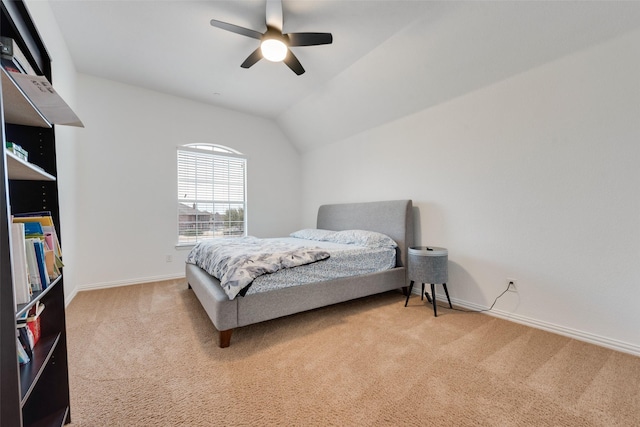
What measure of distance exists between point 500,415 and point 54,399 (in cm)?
228

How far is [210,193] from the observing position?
450 cm

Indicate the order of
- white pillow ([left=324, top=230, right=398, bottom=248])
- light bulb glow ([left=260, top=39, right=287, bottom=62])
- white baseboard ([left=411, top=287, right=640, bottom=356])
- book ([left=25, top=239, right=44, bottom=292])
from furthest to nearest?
white pillow ([left=324, top=230, right=398, bottom=248]), light bulb glow ([left=260, top=39, right=287, bottom=62]), white baseboard ([left=411, top=287, right=640, bottom=356]), book ([left=25, top=239, right=44, bottom=292])

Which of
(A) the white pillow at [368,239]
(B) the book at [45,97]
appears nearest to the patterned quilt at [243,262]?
(A) the white pillow at [368,239]

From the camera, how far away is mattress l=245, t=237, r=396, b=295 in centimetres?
220

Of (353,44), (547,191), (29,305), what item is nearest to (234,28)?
(353,44)

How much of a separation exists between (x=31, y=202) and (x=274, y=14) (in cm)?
214

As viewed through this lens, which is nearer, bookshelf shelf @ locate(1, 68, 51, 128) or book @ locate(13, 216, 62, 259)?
bookshelf shelf @ locate(1, 68, 51, 128)

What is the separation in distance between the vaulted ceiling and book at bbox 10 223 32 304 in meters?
2.40

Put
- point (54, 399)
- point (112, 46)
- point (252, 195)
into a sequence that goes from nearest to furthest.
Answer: point (54, 399), point (112, 46), point (252, 195)

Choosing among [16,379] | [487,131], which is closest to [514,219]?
[487,131]

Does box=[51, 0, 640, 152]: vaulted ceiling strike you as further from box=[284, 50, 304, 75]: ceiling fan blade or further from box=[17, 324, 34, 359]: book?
box=[17, 324, 34, 359]: book

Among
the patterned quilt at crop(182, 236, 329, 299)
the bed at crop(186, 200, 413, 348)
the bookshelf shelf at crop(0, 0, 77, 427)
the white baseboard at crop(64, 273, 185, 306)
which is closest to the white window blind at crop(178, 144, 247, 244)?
the white baseboard at crop(64, 273, 185, 306)

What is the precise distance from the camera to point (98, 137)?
352cm

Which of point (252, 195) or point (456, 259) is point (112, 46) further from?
point (456, 259)
